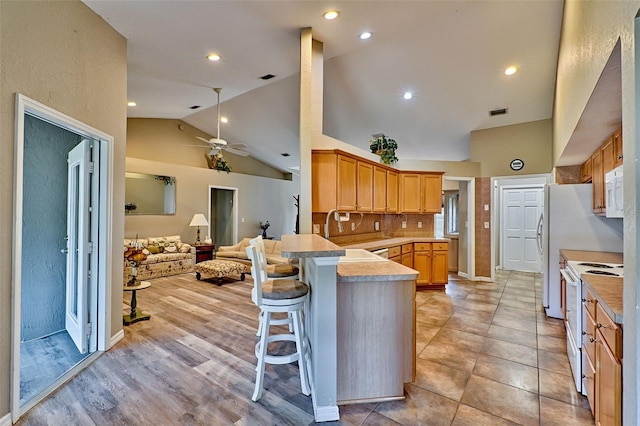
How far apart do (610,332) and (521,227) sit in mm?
6069

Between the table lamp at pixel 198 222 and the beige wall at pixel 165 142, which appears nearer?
the beige wall at pixel 165 142

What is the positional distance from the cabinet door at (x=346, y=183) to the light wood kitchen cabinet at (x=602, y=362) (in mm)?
2374

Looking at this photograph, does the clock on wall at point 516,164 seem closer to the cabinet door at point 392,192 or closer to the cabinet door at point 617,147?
the cabinet door at point 392,192

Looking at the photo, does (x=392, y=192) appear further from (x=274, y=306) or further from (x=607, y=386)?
(x=607, y=386)

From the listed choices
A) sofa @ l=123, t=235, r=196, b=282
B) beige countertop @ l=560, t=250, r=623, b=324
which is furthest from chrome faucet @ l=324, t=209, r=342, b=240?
sofa @ l=123, t=235, r=196, b=282

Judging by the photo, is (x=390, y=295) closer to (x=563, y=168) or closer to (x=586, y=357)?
(x=586, y=357)

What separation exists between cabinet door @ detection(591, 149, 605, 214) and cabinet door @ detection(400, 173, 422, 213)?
2.30 metres

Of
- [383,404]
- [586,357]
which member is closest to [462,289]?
[586,357]

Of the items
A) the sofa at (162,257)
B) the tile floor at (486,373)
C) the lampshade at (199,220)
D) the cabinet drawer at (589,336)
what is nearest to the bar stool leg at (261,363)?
the tile floor at (486,373)

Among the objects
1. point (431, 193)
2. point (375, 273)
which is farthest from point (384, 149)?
point (375, 273)

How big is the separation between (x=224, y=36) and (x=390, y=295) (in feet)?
10.1

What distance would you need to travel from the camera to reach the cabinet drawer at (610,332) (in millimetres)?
1230

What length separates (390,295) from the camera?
1.94m

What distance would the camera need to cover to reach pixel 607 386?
139 centimetres
